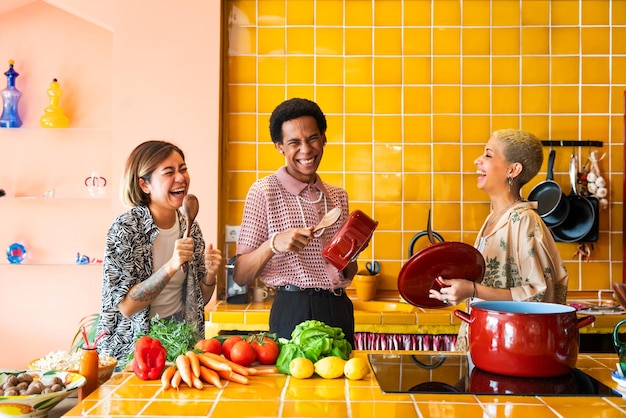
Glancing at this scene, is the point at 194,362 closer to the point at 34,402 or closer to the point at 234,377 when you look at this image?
the point at 234,377

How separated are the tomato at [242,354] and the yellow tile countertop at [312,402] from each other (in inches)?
3.6

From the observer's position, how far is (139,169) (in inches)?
90.7

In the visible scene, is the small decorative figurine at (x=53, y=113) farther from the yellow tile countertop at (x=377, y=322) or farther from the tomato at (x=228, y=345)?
the tomato at (x=228, y=345)

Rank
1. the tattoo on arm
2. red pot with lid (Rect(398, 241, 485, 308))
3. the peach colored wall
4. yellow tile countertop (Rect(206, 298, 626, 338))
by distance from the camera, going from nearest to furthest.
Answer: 1. red pot with lid (Rect(398, 241, 485, 308))
2. the tattoo on arm
3. yellow tile countertop (Rect(206, 298, 626, 338))
4. the peach colored wall

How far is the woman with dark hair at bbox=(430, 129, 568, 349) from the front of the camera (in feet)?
7.36

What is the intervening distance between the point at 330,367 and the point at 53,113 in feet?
9.34

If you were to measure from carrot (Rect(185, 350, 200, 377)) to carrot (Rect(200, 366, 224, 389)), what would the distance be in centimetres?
2

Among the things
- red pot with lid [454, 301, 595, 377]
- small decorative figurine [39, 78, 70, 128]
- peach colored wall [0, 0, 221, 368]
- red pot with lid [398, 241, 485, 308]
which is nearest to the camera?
red pot with lid [454, 301, 595, 377]

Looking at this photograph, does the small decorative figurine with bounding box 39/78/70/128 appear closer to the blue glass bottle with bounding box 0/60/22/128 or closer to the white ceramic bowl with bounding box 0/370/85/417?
the blue glass bottle with bounding box 0/60/22/128

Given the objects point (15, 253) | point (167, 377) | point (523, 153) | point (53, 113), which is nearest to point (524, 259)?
point (523, 153)

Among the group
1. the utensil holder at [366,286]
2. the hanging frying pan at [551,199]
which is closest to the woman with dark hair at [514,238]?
the utensil holder at [366,286]

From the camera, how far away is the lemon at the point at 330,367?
1.61 meters

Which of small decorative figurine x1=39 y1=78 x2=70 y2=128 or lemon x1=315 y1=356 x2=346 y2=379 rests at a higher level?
small decorative figurine x1=39 y1=78 x2=70 y2=128

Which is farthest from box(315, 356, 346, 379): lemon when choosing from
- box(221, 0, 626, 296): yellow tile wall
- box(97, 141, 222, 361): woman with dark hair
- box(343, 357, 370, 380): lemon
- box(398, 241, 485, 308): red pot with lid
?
box(221, 0, 626, 296): yellow tile wall
